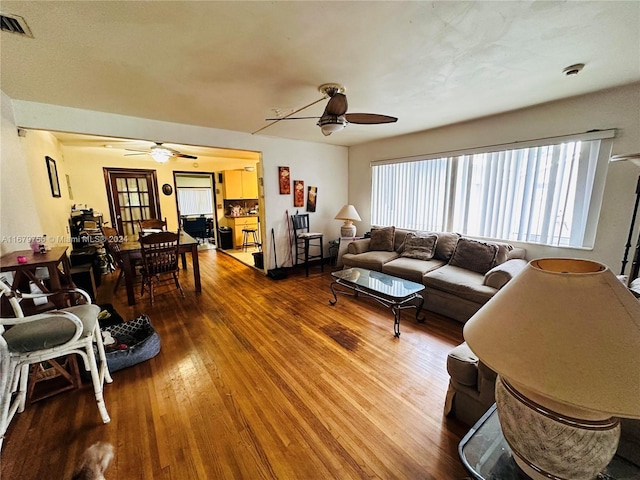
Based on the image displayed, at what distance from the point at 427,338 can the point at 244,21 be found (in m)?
2.90

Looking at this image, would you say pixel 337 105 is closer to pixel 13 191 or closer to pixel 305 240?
pixel 305 240

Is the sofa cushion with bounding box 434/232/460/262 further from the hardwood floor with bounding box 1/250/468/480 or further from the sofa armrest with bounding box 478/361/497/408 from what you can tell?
the sofa armrest with bounding box 478/361/497/408

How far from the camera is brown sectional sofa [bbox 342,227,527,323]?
106 inches

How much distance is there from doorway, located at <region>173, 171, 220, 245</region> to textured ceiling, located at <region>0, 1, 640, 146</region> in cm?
517

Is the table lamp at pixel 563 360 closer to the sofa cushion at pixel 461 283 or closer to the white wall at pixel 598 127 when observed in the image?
the sofa cushion at pixel 461 283

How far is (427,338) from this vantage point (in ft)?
8.40

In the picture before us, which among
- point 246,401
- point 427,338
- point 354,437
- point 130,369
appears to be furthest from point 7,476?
point 427,338

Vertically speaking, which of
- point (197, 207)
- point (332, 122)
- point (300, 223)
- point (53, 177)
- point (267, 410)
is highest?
point (332, 122)

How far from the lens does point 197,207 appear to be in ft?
27.7

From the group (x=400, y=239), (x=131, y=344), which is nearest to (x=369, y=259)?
(x=400, y=239)

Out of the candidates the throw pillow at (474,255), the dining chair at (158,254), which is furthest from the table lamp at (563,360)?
the dining chair at (158,254)

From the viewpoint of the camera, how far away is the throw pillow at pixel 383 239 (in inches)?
165

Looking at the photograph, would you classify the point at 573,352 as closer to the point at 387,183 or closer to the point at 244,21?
the point at 244,21

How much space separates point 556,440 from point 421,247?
3172mm
